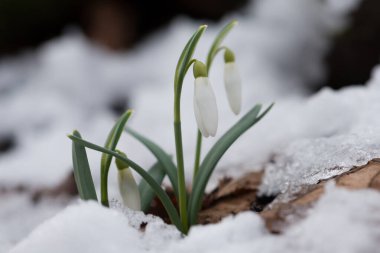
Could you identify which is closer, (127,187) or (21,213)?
(127,187)

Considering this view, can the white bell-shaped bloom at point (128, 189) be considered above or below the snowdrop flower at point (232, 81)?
below

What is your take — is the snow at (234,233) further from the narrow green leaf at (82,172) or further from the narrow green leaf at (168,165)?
the narrow green leaf at (168,165)

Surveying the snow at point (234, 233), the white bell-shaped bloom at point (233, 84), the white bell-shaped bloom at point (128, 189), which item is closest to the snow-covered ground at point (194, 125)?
the snow at point (234, 233)

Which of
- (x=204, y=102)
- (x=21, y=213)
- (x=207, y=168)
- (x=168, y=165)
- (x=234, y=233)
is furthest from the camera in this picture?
(x=21, y=213)

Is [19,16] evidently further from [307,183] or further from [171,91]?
[307,183]

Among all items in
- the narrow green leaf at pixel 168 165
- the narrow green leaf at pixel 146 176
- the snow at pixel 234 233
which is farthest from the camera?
the narrow green leaf at pixel 168 165

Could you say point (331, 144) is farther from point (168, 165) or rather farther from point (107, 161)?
point (107, 161)

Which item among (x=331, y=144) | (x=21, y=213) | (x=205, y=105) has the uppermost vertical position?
(x=205, y=105)

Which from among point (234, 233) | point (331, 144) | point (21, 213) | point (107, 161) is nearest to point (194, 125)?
point (21, 213)
